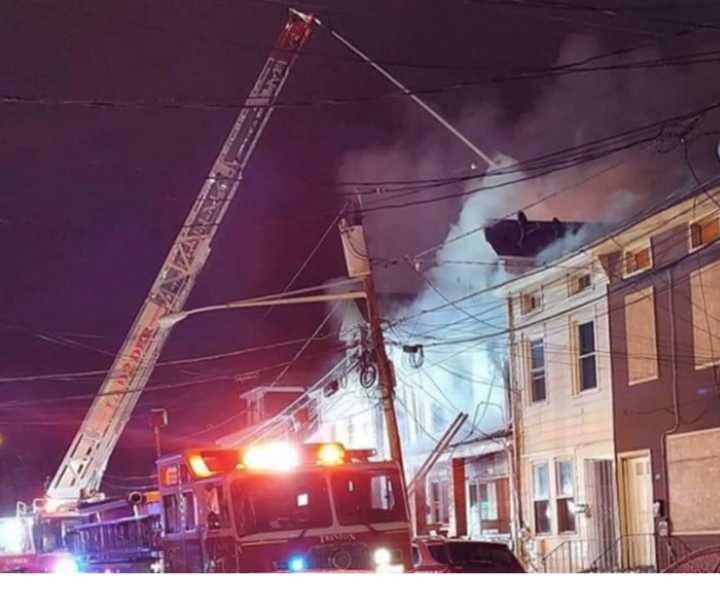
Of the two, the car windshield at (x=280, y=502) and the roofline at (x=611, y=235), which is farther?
the roofline at (x=611, y=235)

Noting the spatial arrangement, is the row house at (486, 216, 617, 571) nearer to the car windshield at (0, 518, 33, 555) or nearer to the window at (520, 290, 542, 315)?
the window at (520, 290, 542, 315)

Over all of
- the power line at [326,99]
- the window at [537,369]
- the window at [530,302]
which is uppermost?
the power line at [326,99]

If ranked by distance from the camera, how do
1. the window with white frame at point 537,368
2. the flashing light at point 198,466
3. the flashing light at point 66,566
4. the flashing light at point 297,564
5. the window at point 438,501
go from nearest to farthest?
the flashing light at point 297,564
the flashing light at point 198,466
the window with white frame at point 537,368
the window at point 438,501
the flashing light at point 66,566

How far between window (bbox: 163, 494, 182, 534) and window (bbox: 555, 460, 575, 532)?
2.20 meters

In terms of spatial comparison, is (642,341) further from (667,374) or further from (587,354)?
(587,354)

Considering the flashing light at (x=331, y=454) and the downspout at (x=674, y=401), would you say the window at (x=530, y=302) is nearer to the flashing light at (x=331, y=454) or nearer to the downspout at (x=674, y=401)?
the downspout at (x=674, y=401)

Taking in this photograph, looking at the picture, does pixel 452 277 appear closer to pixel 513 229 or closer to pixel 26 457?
pixel 513 229

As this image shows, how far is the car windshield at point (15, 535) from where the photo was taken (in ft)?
25.8

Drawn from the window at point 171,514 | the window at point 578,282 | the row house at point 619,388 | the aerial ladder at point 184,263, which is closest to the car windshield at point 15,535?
the aerial ladder at point 184,263

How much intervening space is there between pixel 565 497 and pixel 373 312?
5.24ft

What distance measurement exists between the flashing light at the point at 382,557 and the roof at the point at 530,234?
1881mm

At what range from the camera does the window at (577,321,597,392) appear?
650cm

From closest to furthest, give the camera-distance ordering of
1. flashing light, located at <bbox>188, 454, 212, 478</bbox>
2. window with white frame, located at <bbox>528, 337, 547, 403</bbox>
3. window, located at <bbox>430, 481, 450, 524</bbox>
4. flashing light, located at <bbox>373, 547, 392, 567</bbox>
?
1. flashing light, located at <bbox>373, 547, 392, 567</bbox>
2. flashing light, located at <bbox>188, 454, 212, 478</bbox>
3. window with white frame, located at <bbox>528, 337, 547, 403</bbox>
4. window, located at <bbox>430, 481, 450, 524</bbox>

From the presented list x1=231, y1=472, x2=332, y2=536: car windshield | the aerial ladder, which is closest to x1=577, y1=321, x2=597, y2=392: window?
x1=231, y1=472, x2=332, y2=536: car windshield
